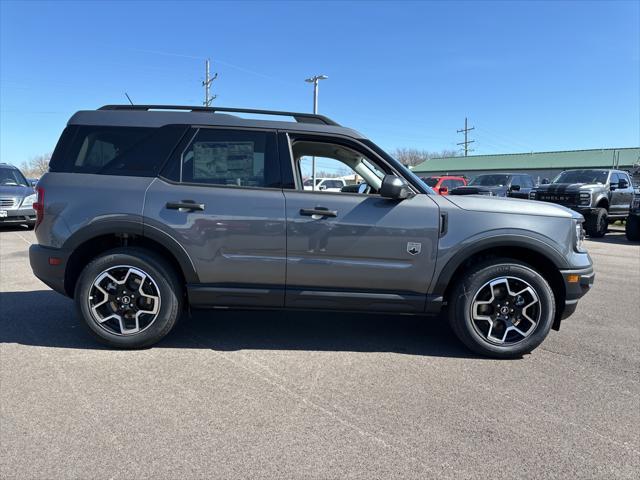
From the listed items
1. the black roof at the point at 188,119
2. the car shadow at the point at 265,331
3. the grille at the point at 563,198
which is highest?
the black roof at the point at 188,119

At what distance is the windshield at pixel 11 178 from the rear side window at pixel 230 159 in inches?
452

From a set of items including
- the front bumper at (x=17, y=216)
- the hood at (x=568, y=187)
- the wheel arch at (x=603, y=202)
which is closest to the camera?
the front bumper at (x=17, y=216)

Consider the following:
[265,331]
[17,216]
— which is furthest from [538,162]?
[265,331]

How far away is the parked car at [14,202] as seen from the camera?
11875mm

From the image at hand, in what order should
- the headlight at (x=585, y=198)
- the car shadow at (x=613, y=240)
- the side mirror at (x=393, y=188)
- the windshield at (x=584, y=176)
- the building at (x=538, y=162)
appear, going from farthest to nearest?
the building at (x=538, y=162)
the windshield at (x=584, y=176)
the headlight at (x=585, y=198)
the car shadow at (x=613, y=240)
the side mirror at (x=393, y=188)

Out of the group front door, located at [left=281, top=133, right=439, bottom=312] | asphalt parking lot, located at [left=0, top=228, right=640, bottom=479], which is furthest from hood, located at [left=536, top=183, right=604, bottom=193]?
front door, located at [left=281, top=133, right=439, bottom=312]

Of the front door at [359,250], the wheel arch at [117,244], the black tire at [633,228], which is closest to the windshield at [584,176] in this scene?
the black tire at [633,228]

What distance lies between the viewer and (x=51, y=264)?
3895 mm

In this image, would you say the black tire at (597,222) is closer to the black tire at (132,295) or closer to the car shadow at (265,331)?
the car shadow at (265,331)

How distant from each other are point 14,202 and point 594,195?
16.4m

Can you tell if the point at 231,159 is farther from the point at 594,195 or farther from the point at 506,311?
the point at 594,195

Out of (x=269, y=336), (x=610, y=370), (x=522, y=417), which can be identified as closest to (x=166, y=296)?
(x=269, y=336)

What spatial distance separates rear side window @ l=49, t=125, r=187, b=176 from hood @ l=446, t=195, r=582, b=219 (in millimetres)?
2482

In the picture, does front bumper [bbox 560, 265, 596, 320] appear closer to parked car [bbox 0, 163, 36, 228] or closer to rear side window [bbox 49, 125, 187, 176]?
rear side window [bbox 49, 125, 187, 176]
